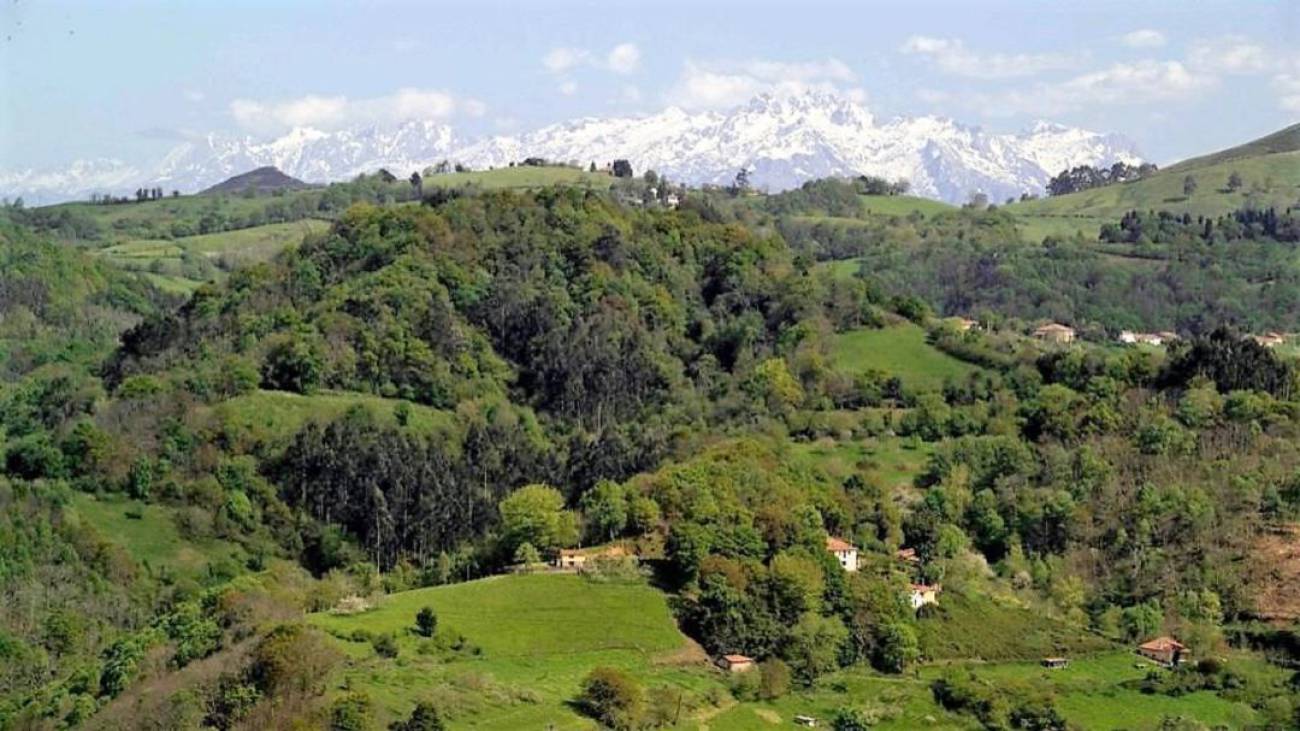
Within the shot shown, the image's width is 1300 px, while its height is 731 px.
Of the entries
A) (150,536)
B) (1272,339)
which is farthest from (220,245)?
(1272,339)

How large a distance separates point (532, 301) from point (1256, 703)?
42.1 meters

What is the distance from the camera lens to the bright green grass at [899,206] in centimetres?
14425

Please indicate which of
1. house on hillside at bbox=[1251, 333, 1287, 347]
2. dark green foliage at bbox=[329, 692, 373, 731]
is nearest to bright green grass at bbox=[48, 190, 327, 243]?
house on hillside at bbox=[1251, 333, 1287, 347]

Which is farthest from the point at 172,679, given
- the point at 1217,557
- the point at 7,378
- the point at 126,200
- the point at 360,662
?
the point at 126,200

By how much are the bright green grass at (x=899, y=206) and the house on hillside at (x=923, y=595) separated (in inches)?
3812

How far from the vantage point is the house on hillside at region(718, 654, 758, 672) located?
139 ft

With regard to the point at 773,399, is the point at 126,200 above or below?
above

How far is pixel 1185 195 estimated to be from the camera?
143m

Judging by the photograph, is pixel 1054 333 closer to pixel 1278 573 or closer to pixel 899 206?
pixel 1278 573

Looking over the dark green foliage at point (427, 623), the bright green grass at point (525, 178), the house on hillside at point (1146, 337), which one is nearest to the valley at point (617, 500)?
the dark green foliage at point (427, 623)

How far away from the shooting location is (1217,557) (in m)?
50.6

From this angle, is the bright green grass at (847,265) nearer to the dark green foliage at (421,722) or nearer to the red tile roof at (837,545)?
the red tile roof at (837,545)

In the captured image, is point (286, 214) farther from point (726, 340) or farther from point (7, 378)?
point (726, 340)

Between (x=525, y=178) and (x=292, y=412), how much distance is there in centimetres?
7336
